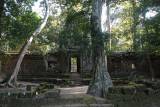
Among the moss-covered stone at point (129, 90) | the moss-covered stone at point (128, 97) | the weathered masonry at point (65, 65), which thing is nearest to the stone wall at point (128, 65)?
the weathered masonry at point (65, 65)

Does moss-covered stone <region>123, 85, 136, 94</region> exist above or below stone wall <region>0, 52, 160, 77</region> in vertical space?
below

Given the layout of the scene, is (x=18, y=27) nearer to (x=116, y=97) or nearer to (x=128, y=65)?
(x=116, y=97)

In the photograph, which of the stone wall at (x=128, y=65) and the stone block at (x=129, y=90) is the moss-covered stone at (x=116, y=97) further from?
the stone wall at (x=128, y=65)

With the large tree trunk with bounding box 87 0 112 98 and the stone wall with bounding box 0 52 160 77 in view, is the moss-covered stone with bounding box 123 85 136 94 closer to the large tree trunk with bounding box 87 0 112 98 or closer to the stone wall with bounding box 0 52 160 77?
the large tree trunk with bounding box 87 0 112 98

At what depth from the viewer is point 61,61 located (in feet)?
46.1

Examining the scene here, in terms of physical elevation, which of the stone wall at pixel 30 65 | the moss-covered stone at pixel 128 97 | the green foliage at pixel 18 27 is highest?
the green foliage at pixel 18 27

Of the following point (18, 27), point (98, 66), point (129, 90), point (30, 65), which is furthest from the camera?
point (30, 65)

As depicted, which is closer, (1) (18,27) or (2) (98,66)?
(2) (98,66)

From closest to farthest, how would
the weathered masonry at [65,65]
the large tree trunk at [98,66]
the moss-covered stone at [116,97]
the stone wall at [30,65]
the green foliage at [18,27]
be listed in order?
the moss-covered stone at [116,97] → the large tree trunk at [98,66] → the green foliage at [18,27] → the weathered masonry at [65,65] → the stone wall at [30,65]

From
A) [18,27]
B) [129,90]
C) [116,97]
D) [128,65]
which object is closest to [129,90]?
[129,90]

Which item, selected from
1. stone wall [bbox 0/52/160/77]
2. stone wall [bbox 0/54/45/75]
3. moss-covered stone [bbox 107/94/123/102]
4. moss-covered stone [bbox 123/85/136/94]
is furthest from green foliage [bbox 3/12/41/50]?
moss-covered stone [bbox 123/85/136/94]

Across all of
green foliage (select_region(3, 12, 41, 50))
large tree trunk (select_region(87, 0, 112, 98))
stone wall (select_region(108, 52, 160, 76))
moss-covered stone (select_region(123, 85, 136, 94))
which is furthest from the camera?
stone wall (select_region(108, 52, 160, 76))

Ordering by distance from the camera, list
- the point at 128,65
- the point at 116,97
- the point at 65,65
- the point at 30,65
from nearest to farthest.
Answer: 1. the point at 116,97
2. the point at 128,65
3. the point at 65,65
4. the point at 30,65

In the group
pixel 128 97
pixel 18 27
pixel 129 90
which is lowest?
pixel 128 97
